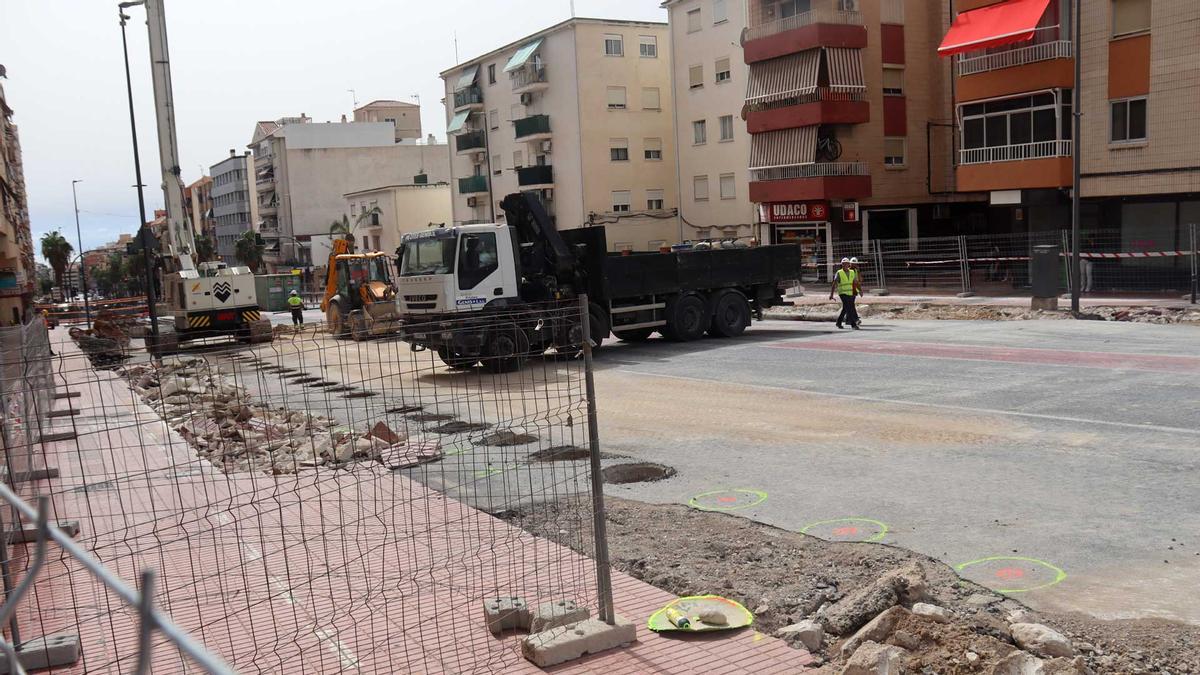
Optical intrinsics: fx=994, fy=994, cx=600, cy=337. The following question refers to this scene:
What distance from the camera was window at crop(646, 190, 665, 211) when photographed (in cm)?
4984

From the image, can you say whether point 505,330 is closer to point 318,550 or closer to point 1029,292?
point 318,550

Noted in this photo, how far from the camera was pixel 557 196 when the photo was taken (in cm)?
5144

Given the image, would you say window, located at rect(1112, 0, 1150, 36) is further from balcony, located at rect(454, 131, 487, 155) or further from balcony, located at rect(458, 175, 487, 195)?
balcony, located at rect(454, 131, 487, 155)

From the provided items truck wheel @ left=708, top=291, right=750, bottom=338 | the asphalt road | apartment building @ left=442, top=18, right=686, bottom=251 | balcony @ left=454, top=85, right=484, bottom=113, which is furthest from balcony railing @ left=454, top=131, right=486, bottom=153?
the asphalt road

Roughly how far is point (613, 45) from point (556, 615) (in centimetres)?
4676

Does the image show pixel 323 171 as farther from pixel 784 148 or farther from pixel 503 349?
pixel 503 349

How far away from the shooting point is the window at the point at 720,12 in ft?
140

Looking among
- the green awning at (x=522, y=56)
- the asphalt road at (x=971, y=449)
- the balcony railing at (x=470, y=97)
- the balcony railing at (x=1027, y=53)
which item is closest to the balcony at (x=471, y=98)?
the balcony railing at (x=470, y=97)

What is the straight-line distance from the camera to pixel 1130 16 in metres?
27.1

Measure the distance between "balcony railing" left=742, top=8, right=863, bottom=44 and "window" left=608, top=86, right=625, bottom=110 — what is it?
38.3 feet

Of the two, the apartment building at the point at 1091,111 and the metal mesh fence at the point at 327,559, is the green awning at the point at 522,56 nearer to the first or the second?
the apartment building at the point at 1091,111

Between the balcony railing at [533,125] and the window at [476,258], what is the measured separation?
110ft

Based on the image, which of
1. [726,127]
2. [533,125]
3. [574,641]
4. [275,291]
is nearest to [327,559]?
[574,641]

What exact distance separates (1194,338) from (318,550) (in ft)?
53.8
